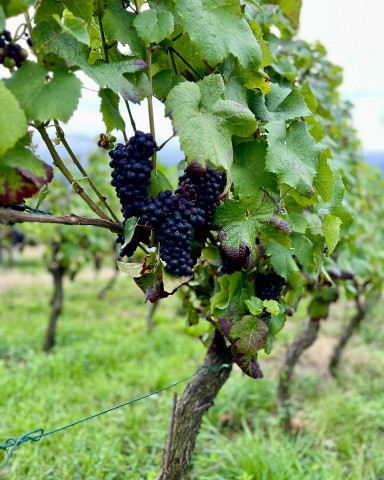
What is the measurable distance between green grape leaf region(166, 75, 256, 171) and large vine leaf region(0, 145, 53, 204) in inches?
13.6

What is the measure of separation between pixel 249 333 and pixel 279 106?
791 millimetres

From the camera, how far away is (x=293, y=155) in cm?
157

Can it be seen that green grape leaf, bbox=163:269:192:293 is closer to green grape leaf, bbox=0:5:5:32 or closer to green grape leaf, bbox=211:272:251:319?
green grape leaf, bbox=211:272:251:319

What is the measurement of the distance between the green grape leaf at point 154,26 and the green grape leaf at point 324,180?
63cm

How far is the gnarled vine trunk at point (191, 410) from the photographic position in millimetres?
2193

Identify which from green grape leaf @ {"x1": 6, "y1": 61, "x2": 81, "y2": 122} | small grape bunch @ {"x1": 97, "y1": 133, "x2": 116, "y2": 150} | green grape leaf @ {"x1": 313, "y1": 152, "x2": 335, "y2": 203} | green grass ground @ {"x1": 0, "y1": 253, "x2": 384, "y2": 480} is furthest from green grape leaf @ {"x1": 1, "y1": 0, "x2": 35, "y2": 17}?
green grass ground @ {"x1": 0, "y1": 253, "x2": 384, "y2": 480}

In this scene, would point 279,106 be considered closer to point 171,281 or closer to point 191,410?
point 171,281

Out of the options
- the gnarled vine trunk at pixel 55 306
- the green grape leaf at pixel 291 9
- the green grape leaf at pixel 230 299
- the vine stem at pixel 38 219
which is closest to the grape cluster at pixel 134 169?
the vine stem at pixel 38 219

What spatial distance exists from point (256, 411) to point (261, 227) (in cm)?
348

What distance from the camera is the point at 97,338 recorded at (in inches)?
277

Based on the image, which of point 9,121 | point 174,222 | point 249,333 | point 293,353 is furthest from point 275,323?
point 293,353

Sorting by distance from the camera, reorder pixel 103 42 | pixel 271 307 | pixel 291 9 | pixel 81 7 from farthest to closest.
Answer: pixel 291 9, pixel 271 307, pixel 103 42, pixel 81 7

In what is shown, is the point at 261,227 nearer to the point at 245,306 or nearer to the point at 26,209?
the point at 245,306

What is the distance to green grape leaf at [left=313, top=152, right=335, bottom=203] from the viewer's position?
1.62 metres
